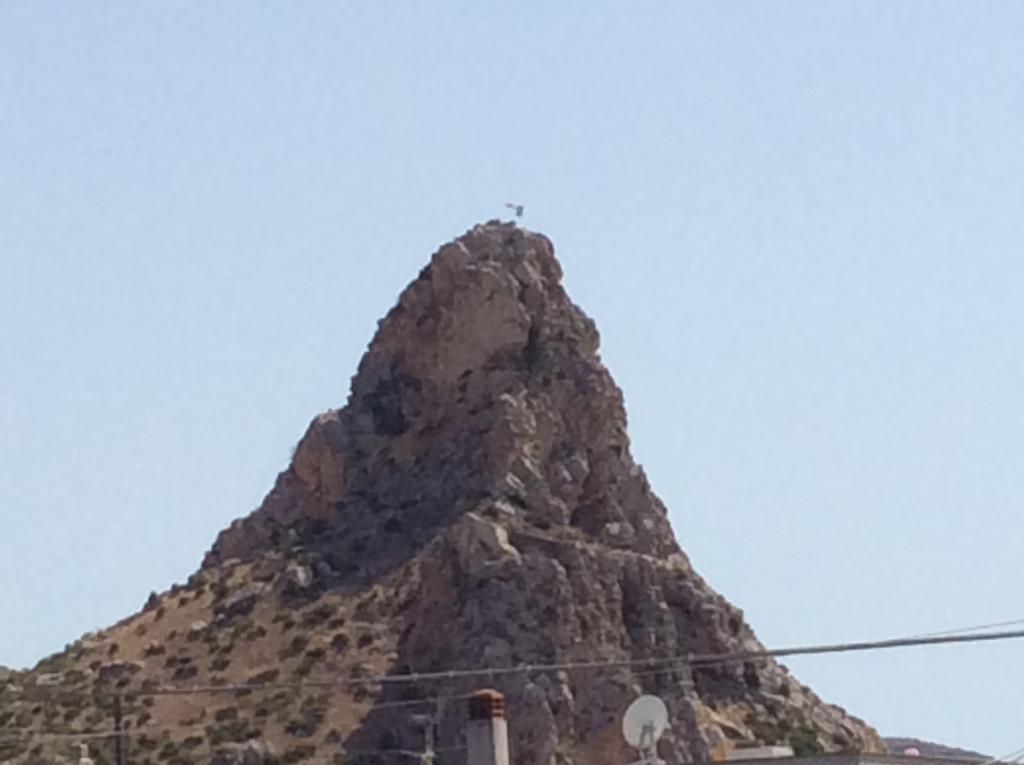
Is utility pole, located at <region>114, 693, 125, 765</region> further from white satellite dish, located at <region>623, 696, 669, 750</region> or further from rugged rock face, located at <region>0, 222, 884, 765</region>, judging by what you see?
white satellite dish, located at <region>623, 696, 669, 750</region>

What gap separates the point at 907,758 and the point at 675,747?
26285 millimetres

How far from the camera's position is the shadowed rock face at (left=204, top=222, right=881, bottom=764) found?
252 feet

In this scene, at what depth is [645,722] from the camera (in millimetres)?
39812

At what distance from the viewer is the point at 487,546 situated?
Answer: 259ft

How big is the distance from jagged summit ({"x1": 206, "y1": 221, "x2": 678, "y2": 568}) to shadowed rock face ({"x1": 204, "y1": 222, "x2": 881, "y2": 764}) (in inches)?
2.7

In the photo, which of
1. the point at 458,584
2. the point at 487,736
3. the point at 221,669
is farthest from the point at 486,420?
the point at 487,736

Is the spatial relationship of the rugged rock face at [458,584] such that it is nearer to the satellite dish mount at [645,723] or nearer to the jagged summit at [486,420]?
the jagged summit at [486,420]

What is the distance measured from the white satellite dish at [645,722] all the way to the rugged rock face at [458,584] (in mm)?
30439

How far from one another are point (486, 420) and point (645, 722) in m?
47.0

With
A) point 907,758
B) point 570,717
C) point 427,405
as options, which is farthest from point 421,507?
point 907,758

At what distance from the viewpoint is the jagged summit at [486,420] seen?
85562mm

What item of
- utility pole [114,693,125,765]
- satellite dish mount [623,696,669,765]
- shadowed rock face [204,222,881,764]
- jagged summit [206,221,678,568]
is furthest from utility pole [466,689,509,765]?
jagged summit [206,221,678,568]

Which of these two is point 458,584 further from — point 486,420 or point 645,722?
point 645,722

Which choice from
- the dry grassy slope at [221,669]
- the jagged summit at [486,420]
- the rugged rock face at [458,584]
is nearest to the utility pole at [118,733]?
the rugged rock face at [458,584]
